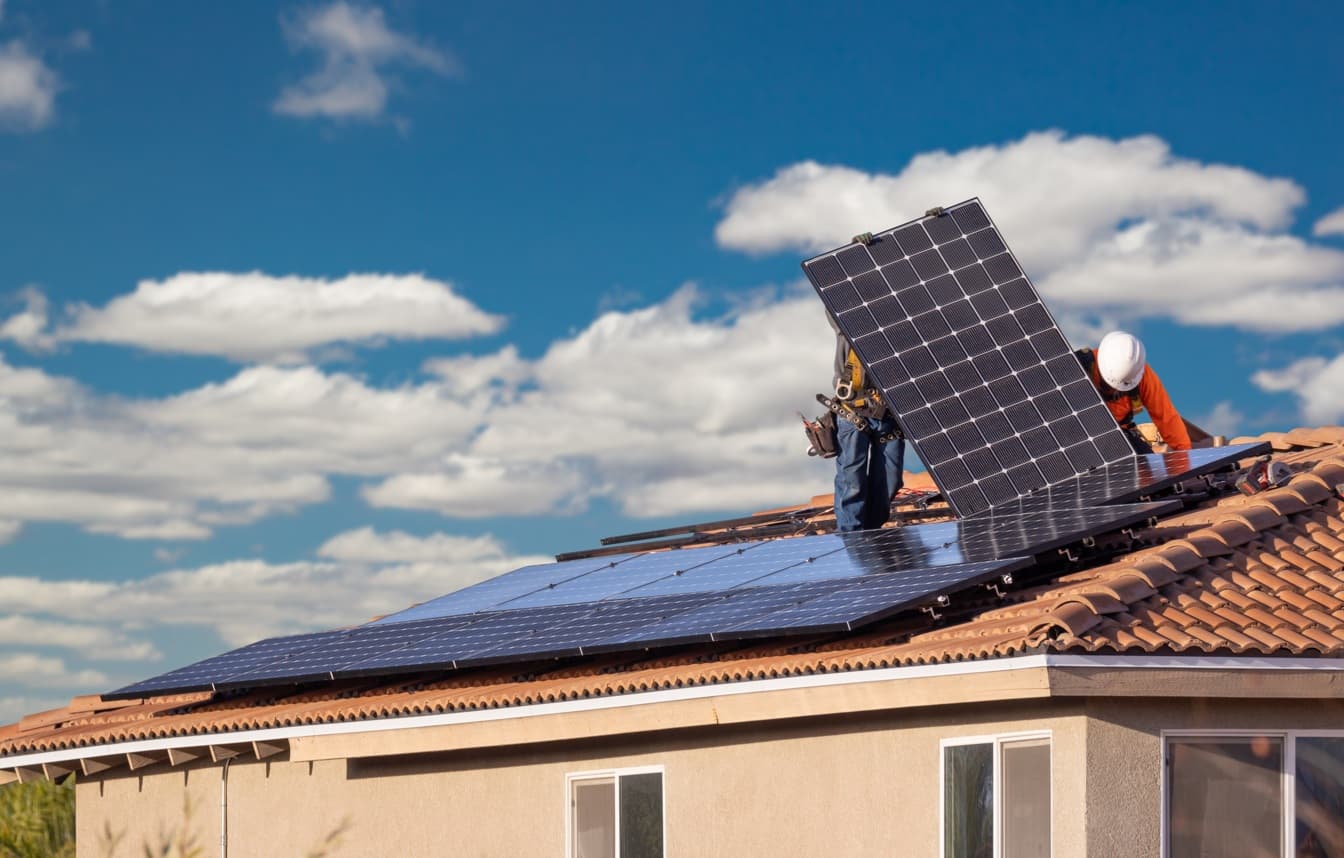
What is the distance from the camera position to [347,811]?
672 inches

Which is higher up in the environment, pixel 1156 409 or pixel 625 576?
pixel 1156 409

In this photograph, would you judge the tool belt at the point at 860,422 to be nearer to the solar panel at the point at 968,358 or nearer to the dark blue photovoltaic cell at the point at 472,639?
the solar panel at the point at 968,358

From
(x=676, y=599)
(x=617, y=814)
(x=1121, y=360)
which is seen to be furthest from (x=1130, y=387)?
(x=617, y=814)

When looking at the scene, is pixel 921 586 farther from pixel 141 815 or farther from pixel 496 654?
pixel 141 815

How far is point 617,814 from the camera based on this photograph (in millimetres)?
15000

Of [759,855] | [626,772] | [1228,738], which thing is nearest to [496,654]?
[626,772]

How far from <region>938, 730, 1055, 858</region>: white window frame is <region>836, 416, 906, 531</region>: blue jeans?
259 inches

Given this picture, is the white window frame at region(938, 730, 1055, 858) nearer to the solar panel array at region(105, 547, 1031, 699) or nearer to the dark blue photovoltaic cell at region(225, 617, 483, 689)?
the solar panel array at region(105, 547, 1031, 699)

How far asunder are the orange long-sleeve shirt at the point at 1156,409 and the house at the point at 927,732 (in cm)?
148

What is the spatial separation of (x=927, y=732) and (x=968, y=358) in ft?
20.7

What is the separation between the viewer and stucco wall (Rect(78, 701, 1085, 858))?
42.9 feet

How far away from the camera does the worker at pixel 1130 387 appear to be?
18.2 meters

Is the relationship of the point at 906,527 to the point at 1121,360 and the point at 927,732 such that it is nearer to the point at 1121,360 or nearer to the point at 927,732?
the point at 1121,360

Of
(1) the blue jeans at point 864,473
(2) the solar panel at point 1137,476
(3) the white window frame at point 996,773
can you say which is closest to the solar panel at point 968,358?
(2) the solar panel at point 1137,476
